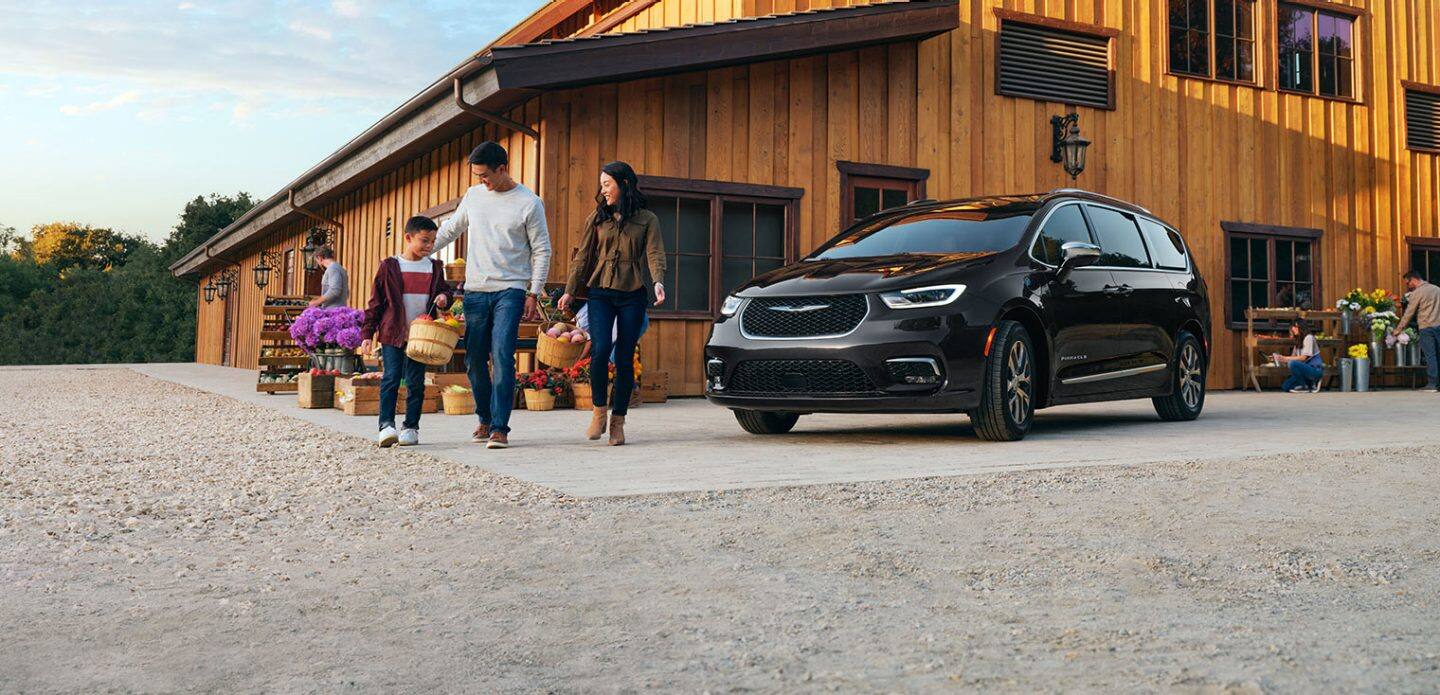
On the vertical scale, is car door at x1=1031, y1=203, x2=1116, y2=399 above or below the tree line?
below

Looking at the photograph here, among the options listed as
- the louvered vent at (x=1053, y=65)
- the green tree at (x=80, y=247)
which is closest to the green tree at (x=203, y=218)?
the green tree at (x=80, y=247)

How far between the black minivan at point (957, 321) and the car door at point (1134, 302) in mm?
14

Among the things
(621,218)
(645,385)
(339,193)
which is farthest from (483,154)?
(339,193)

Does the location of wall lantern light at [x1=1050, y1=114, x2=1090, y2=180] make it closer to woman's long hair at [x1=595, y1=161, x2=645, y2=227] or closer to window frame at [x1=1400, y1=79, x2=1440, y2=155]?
window frame at [x1=1400, y1=79, x2=1440, y2=155]

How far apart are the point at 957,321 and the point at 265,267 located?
2010 centimetres

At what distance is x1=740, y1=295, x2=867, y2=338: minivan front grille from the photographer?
6.88 meters

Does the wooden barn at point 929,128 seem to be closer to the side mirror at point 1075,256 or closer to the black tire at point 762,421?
the black tire at point 762,421

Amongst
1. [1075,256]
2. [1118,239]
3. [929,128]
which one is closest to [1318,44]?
[929,128]

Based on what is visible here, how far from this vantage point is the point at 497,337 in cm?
678

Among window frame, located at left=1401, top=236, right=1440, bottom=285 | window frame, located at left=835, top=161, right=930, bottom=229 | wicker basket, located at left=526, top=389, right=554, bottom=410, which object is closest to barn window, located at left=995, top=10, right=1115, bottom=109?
window frame, located at left=835, top=161, right=930, bottom=229

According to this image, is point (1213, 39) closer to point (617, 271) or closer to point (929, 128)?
point (929, 128)

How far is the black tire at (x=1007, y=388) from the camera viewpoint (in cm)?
693

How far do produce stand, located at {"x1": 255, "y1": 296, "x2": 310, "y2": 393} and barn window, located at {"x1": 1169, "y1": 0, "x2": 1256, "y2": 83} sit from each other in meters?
11.3

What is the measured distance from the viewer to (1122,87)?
14820 mm
